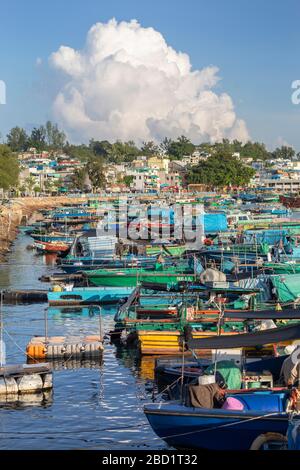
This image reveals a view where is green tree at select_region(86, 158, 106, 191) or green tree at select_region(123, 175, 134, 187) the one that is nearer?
green tree at select_region(86, 158, 106, 191)

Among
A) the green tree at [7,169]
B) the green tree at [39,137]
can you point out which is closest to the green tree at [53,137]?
the green tree at [39,137]

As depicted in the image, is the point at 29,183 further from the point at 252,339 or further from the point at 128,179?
the point at 252,339

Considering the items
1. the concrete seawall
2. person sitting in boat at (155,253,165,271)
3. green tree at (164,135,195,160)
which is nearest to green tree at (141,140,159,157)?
green tree at (164,135,195,160)

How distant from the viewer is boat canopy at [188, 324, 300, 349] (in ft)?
52.5

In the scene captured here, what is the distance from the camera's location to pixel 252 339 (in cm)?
1656

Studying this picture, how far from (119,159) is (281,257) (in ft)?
442

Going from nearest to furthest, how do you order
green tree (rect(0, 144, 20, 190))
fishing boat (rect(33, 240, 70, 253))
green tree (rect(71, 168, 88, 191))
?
fishing boat (rect(33, 240, 70, 253))
green tree (rect(0, 144, 20, 190))
green tree (rect(71, 168, 88, 191))

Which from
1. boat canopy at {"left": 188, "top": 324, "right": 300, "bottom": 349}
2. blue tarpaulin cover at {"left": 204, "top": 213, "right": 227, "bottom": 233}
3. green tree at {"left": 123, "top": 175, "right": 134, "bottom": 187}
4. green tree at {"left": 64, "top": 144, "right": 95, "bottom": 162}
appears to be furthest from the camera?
green tree at {"left": 64, "top": 144, "right": 95, "bottom": 162}

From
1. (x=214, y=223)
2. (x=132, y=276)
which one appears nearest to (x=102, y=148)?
(x=214, y=223)

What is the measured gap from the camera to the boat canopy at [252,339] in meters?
16.0

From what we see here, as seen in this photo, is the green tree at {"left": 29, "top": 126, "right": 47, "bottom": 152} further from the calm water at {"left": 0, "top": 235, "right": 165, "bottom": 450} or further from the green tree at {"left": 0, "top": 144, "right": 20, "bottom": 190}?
the calm water at {"left": 0, "top": 235, "right": 165, "bottom": 450}

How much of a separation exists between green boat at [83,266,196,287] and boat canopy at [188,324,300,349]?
1736 cm
